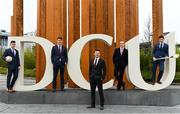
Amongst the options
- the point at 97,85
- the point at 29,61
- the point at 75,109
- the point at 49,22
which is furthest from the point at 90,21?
the point at 29,61

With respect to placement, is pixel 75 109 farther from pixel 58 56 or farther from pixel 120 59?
pixel 120 59

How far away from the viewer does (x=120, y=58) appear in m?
12.5

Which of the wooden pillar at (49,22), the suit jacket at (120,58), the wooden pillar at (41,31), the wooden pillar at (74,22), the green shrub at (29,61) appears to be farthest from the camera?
the green shrub at (29,61)

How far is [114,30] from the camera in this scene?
14.1 meters

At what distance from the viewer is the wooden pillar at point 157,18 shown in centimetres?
1404

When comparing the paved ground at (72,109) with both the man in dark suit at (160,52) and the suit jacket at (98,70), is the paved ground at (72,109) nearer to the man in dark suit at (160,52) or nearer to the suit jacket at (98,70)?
the suit jacket at (98,70)

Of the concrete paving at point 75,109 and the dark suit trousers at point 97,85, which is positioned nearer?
the concrete paving at point 75,109

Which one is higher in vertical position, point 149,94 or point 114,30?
point 114,30

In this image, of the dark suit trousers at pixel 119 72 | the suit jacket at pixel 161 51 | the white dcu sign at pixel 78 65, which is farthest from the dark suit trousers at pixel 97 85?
the suit jacket at pixel 161 51

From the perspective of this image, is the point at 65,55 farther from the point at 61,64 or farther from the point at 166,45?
the point at 166,45

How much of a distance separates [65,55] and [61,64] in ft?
0.99

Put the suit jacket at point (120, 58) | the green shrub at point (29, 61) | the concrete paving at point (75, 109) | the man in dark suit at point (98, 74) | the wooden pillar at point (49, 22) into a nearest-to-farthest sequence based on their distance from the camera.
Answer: the concrete paving at point (75, 109), the man in dark suit at point (98, 74), the suit jacket at point (120, 58), the wooden pillar at point (49, 22), the green shrub at point (29, 61)

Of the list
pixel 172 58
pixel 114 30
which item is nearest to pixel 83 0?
pixel 114 30

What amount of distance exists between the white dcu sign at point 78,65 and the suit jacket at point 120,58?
0.18 meters
